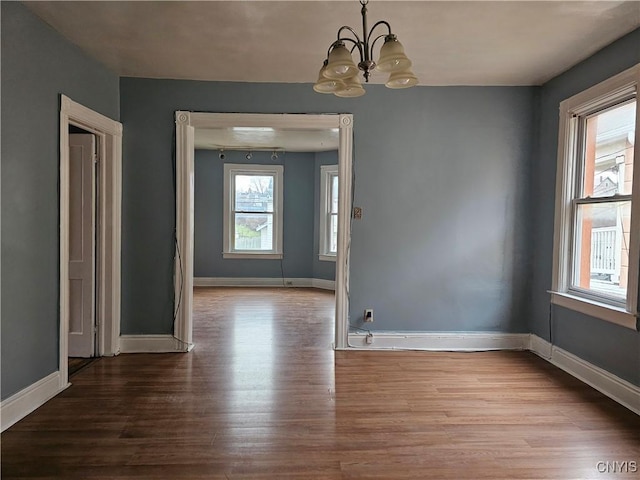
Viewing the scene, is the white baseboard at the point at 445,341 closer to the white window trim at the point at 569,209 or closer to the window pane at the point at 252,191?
the white window trim at the point at 569,209

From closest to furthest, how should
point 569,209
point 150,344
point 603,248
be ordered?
point 603,248
point 569,209
point 150,344

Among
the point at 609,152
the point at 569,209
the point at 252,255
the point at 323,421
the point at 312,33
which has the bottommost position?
the point at 323,421

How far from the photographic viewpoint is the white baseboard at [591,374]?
113 inches

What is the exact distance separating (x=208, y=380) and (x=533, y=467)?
2247mm

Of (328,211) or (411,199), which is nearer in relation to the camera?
(411,199)

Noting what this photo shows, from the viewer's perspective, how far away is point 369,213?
406cm

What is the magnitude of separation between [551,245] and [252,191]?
A: 218 inches

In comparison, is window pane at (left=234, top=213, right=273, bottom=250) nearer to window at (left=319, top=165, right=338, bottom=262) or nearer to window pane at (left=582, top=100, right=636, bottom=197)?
window at (left=319, top=165, right=338, bottom=262)

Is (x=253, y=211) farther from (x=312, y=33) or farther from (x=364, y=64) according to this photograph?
(x=364, y=64)

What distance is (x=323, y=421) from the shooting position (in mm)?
2605

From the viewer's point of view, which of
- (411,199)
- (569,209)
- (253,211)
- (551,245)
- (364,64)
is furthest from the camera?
(253,211)

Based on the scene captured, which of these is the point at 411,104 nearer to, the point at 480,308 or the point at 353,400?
Answer: the point at 480,308

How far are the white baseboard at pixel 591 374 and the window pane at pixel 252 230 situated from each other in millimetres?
5209

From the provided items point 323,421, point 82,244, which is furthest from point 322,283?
point 323,421
